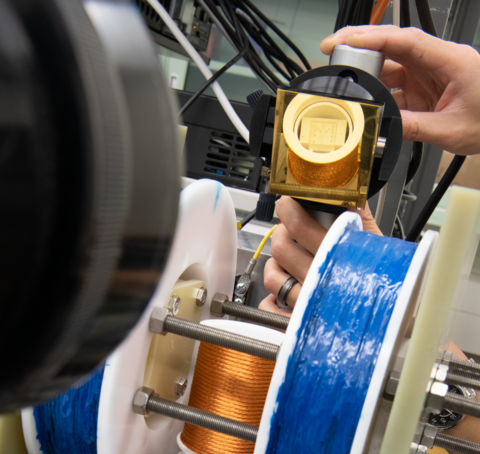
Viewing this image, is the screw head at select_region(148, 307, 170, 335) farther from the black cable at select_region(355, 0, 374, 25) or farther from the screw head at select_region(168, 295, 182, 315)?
the black cable at select_region(355, 0, 374, 25)

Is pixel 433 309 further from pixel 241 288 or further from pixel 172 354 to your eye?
pixel 241 288

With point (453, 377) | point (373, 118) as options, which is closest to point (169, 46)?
point (373, 118)

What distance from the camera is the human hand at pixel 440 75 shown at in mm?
780

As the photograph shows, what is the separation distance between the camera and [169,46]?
1159mm

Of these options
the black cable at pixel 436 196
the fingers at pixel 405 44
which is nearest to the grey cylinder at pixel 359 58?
the fingers at pixel 405 44

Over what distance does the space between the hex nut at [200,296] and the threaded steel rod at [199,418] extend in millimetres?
126

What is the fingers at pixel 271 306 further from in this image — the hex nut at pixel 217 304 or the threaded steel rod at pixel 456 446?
the threaded steel rod at pixel 456 446

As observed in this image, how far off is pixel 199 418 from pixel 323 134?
0.32m

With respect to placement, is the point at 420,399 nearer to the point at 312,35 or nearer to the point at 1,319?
the point at 1,319

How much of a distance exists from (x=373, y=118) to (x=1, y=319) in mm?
455

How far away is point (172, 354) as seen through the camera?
1.70 feet

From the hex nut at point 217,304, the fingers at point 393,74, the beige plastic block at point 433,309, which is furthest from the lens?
the fingers at point 393,74

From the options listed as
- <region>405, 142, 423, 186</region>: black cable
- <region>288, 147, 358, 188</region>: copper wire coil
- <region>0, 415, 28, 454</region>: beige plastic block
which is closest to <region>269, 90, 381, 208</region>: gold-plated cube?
<region>288, 147, 358, 188</region>: copper wire coil

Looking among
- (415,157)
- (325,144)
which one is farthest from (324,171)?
Answer: (415,157)
